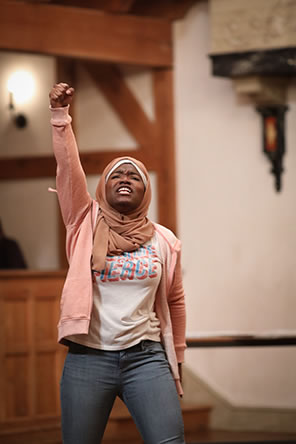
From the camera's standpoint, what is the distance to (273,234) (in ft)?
18.0

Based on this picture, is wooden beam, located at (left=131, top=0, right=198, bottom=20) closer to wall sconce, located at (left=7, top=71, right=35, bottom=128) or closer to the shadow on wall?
wall sconce, located at (left=7, top=71, right=35, bottom=128)

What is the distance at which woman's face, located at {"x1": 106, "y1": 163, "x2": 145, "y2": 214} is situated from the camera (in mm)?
2482

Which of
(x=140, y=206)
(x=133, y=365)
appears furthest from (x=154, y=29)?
(x=133, y=365)

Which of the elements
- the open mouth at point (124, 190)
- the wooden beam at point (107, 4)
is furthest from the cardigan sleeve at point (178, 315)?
the wooden beam at point (107, 4)

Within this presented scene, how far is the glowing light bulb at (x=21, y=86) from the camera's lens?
6.19m

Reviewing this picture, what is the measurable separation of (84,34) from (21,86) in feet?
3.78

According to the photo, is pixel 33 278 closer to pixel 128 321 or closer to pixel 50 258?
pixel 50 258

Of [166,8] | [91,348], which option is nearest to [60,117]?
[91,348]

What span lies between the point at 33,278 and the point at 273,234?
1.73 meters

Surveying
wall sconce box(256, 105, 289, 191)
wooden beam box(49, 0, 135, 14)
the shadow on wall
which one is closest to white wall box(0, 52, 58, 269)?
the shadow on wall

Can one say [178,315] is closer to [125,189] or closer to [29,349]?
[125,189]

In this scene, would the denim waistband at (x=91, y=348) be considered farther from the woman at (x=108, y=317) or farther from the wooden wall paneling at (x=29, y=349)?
the wooden wall paneling at (x=29, y=349)

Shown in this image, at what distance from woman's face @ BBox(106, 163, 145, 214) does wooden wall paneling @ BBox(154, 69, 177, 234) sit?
319cm

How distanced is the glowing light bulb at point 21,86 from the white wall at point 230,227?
49.4 inches
